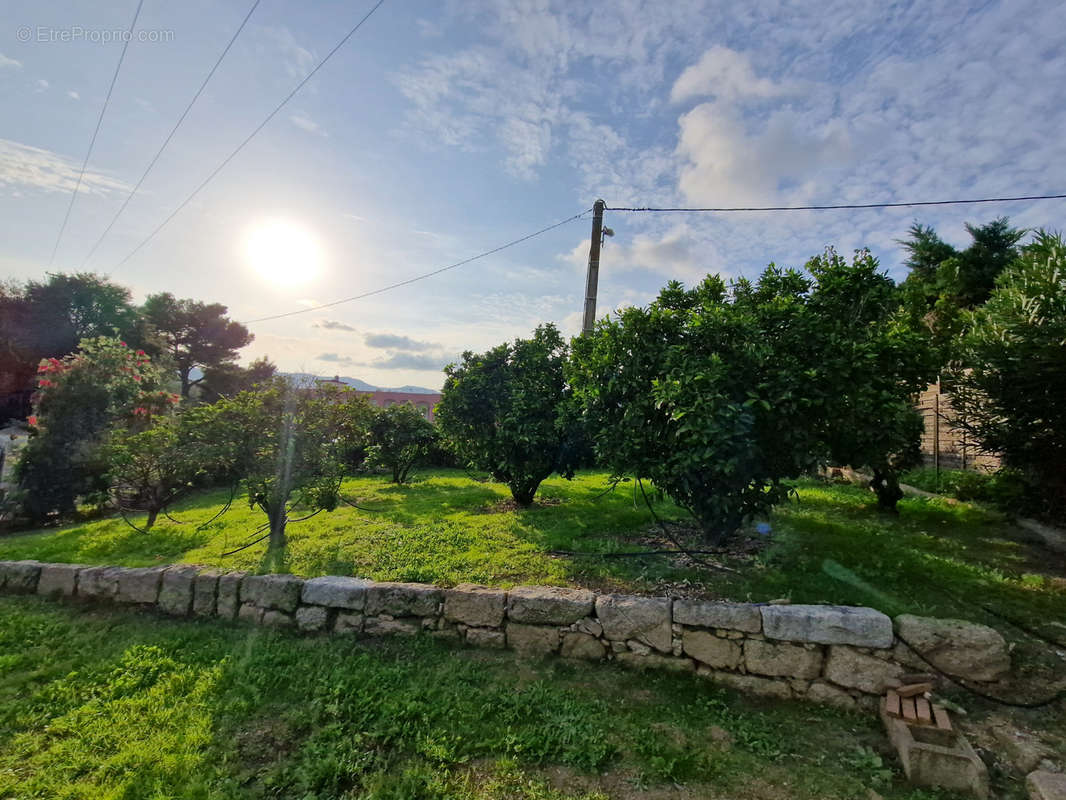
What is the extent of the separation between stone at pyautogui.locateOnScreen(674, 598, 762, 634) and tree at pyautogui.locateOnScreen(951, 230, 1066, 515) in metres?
6.01

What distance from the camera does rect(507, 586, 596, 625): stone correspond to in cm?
373

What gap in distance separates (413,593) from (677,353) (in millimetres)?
3595

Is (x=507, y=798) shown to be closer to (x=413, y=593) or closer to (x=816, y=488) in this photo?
(x=413, y=593)

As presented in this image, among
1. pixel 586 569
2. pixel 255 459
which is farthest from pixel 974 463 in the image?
pixel 255 459

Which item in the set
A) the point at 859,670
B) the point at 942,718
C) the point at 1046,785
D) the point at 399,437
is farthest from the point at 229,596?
the point at 399,437

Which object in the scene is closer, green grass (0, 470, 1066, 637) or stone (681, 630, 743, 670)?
stone (681, 630, 743, 670)

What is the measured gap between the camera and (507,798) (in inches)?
94.5

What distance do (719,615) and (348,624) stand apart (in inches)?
129

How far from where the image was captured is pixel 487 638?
389 cm

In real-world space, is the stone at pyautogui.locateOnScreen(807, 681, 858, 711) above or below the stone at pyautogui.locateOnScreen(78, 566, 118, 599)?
above

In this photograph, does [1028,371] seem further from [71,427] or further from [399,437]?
[71,427]

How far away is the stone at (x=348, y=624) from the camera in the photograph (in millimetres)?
A: 4141

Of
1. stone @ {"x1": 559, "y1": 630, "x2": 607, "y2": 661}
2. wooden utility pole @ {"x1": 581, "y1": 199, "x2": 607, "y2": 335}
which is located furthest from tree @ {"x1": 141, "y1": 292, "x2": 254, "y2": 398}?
stone @ {"x1": 559, "y1": 630, "x2": 607, "y2": 661}

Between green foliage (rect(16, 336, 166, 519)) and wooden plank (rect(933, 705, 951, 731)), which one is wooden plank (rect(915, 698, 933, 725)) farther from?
green foliage (rect(16, 336, 166, 519))
